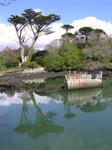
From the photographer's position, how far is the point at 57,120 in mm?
16344

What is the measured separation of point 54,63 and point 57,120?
28811 millimetres

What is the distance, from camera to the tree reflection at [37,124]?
14.3 m

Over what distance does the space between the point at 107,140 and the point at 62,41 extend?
144ft

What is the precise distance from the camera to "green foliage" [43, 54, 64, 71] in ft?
148

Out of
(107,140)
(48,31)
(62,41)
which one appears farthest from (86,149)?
(62,41)

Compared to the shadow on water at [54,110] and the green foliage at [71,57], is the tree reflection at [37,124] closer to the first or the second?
the shadow on water at [54,110]

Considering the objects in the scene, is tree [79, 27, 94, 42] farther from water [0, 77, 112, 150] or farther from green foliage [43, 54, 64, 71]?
water [0, 77, 112, 150]

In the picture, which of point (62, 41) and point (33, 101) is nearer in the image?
Answer: point (33, 101)

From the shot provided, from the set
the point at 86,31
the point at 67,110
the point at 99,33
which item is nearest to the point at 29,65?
the point at 86,31

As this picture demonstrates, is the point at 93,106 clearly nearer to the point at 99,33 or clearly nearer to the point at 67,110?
the point at 67,110

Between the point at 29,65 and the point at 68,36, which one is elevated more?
the point at 68,36

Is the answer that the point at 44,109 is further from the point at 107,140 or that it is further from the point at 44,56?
the point at 44,56

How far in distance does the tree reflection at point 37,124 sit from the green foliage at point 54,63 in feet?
82.3

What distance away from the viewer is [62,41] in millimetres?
55438
